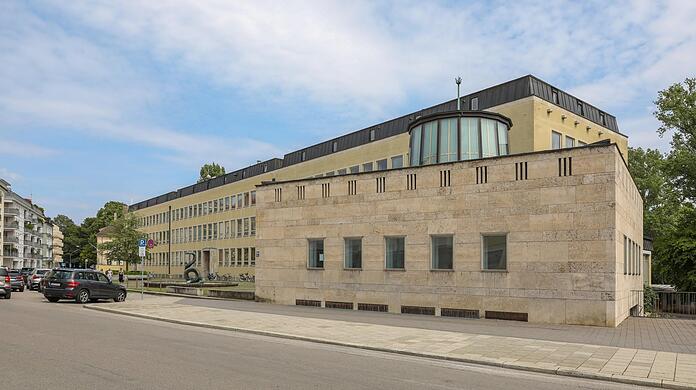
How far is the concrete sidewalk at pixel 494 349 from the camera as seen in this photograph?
10391mm

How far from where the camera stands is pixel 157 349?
12516 millimetres

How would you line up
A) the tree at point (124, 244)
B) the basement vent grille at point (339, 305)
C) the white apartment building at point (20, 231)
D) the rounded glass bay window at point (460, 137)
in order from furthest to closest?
the white apartment building at point (20, 231) → the tree at point (124, 244) → the rounded glass bay window at point (460, 137) → the basement vent grille at point (339, 305)

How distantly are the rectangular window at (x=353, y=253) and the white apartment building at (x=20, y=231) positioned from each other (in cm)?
9213

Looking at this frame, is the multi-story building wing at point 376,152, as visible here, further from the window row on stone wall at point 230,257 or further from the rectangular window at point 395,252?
the rectangular window at point 395,252

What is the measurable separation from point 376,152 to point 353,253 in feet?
77.8

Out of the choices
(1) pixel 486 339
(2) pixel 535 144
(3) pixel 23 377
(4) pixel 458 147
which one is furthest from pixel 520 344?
(2) pixel 535 144

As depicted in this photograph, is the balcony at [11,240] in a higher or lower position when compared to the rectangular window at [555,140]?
lower

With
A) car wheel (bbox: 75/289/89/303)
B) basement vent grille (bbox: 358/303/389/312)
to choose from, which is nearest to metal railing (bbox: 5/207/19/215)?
car wheel (bbox: 75/289/89/303)

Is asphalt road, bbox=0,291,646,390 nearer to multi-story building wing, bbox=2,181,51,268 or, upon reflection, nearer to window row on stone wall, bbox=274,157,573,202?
window row on stone wall, bbox=274,157,573,202

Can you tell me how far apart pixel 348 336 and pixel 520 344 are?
428cm

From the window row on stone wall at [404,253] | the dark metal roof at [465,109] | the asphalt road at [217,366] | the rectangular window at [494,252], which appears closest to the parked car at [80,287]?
the window row on stone wall at [404,253]

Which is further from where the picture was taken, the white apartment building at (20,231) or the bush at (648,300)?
the white apartment building at (20,231)

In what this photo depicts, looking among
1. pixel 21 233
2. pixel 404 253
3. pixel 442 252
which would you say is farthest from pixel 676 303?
pixel 21 233

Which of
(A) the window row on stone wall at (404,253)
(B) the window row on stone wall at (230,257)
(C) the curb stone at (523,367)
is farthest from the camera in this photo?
(B) the window row on stone wall at (230,257)
